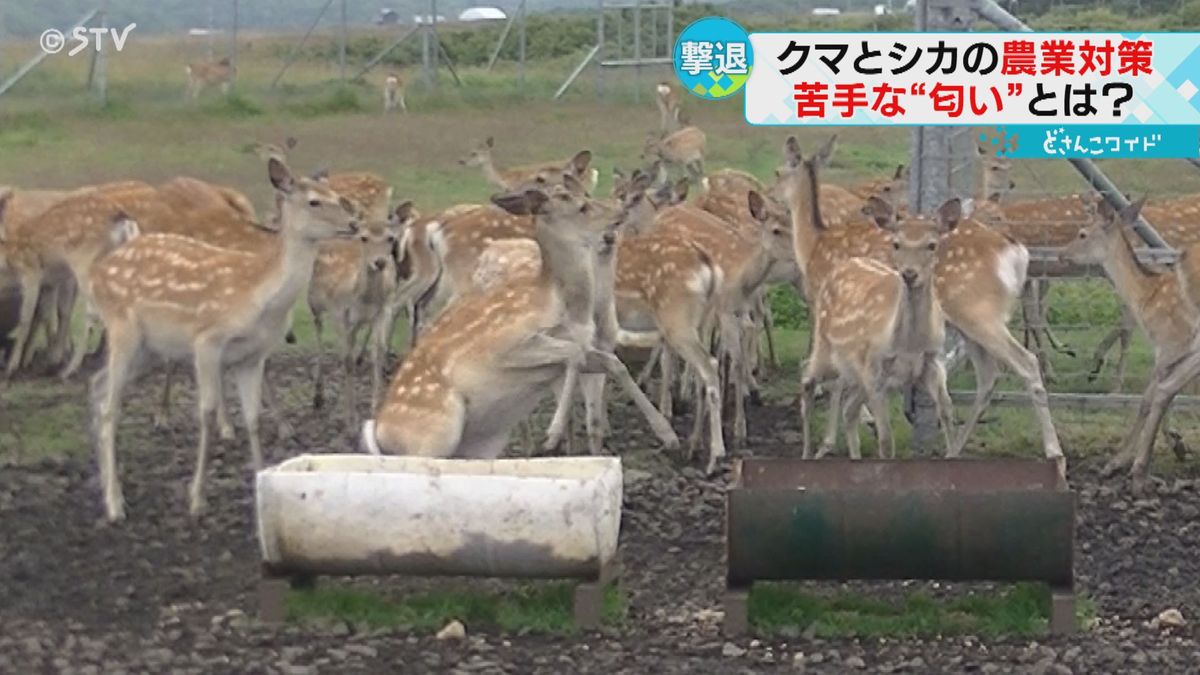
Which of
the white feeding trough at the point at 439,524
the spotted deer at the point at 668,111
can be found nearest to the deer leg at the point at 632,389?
the white feeding trough at the point at 439,524

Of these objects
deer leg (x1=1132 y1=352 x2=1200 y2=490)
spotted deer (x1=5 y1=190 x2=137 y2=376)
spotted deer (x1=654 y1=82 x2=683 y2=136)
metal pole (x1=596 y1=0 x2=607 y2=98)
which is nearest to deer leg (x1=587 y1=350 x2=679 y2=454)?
deer leg (x1=1132 y1=352 x2=1200 y2=490)

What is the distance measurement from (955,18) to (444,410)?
392cm

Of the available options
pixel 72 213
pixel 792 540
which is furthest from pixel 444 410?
pixel 72 213

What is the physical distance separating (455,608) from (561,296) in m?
1.75

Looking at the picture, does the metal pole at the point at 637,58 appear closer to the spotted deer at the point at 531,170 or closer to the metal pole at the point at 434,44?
the metal pole at the point at 434,44

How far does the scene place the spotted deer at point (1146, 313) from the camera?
990 centimetres

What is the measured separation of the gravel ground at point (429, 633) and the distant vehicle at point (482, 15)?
27.1m

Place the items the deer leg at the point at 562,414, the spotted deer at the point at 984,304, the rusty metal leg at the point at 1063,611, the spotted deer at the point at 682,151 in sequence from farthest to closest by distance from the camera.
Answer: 1. the spotted deer at the point at 682,151
2. the spotted deer at the point at 984,304
3. the deer leg at the point at 562,414
4. the rusty metal leg at the point at 1063,611

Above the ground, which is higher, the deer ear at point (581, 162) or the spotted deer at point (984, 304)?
the deer ear at point (581, 162)

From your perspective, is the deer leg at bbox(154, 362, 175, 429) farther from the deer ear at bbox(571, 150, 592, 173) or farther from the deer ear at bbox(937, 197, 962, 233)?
the deer ear at bbox(937, 197, 962, 233)

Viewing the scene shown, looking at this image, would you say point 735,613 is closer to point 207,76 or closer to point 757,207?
point 757,207

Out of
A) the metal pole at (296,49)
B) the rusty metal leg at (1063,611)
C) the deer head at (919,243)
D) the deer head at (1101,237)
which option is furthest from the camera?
the metal pole at (296,49)

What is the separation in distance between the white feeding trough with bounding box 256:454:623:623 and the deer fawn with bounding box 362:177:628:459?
1.07 m

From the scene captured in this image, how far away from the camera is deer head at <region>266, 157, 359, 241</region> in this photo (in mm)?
9484
